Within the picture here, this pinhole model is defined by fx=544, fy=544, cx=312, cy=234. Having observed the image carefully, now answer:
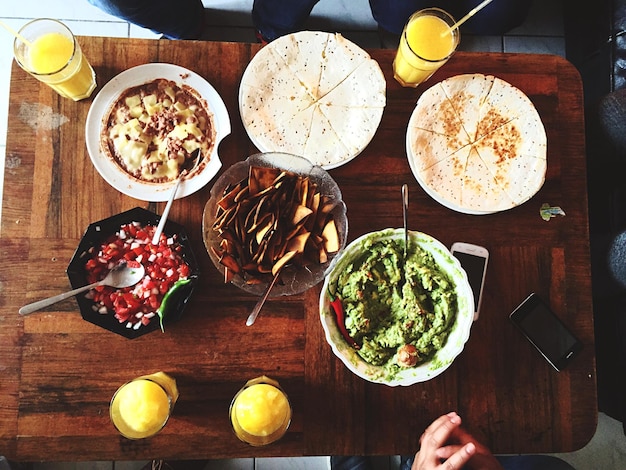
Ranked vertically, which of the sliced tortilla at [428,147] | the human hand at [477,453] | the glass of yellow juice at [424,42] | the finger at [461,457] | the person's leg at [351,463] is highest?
the glass of yellow juice at [424,42]

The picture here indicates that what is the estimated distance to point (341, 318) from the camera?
141 centimetres

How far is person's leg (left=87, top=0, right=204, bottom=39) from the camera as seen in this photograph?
1.78 metres

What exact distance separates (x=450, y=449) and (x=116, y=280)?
A: 3.27 feet

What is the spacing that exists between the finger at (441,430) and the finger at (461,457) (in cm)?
5

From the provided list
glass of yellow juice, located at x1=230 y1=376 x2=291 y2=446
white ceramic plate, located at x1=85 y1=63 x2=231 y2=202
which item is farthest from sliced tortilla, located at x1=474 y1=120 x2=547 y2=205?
glass of yellow juice, located at x1=230 y1=376 x2=291 y2=446

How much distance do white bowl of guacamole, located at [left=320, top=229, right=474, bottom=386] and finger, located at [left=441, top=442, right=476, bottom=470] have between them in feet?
0.67

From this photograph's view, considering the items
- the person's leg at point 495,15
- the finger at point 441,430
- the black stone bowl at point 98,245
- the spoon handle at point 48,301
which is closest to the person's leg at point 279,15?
the person's leg at point 495,15

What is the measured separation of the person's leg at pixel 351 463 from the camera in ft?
7.39

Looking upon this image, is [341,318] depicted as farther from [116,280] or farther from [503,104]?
[503,104]

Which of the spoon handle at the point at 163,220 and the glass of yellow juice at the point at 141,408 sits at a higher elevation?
the spoon handle at the point at 163,220

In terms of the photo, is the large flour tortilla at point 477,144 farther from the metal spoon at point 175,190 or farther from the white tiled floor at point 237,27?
the white tiled floor at point 237,27

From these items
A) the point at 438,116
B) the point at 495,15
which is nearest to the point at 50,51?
the point at 438,116

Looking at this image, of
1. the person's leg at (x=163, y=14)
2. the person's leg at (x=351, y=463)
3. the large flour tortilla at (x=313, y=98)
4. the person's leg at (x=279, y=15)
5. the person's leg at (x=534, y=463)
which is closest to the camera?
the large flour tortilla at (x=313, y=98)

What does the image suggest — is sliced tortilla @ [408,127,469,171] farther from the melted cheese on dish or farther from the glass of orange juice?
the glass of orange juice
